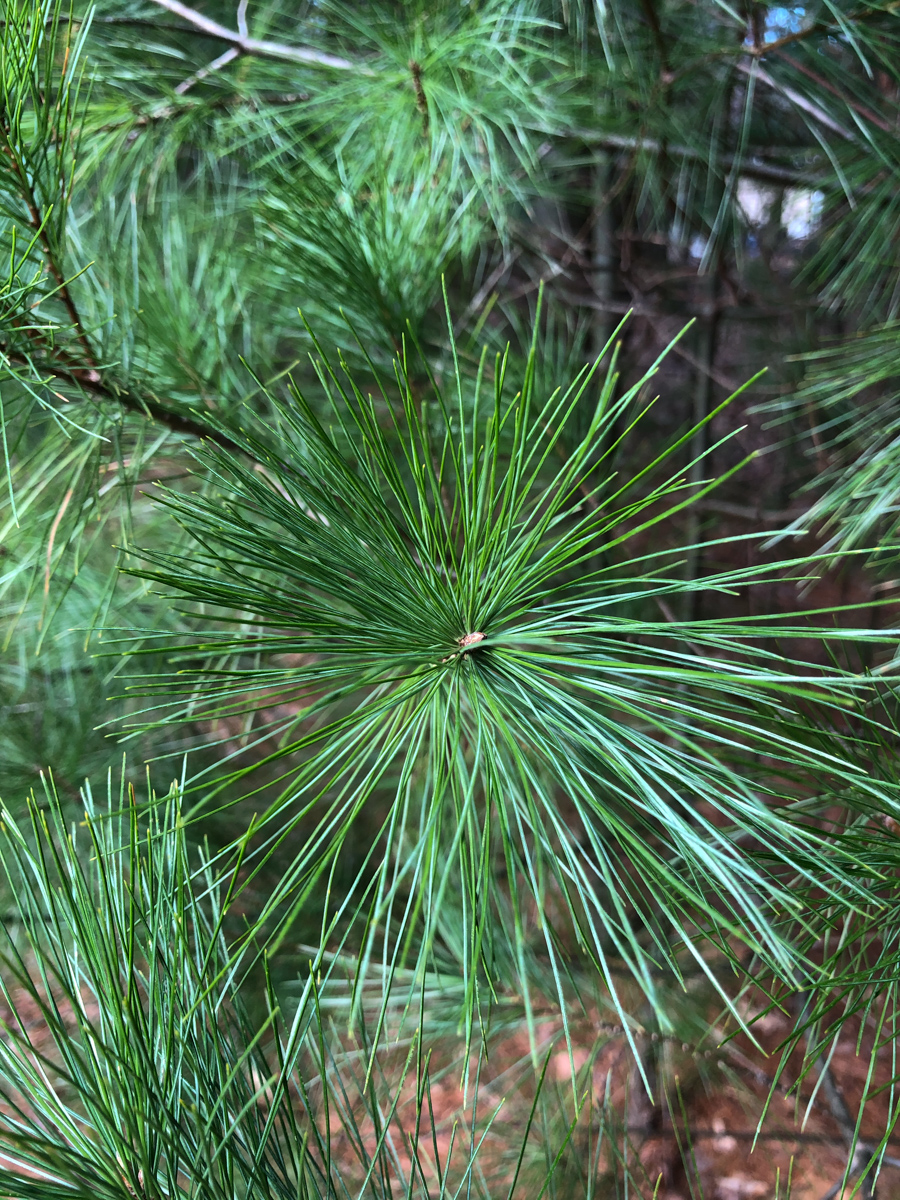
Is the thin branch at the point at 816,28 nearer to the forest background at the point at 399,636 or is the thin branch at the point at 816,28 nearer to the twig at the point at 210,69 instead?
the forest background at the point at 399,636

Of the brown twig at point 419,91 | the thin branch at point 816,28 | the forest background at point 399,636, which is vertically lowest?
the forest background at point 399,636

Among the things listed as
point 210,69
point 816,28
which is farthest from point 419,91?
point 816,28

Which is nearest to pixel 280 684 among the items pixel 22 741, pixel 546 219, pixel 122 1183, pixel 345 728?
pixel 345 728

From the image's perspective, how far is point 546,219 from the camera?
3.79 feet

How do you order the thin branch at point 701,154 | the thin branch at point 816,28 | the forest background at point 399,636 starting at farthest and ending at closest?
the thin branch at point 701,154 < the thin branch at point 816,28 < the forest background at point 399,636

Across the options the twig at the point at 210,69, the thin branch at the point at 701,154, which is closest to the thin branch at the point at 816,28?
the thin branch at the point at 701,154

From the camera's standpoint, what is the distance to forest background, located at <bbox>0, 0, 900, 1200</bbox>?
0.92 feet

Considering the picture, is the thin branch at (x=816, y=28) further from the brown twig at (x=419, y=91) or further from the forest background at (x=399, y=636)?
the brown twig at (x=419, y=91)

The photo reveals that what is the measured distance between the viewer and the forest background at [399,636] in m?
0.28

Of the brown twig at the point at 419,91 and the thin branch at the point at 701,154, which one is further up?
the thin branch at the point at 701,154

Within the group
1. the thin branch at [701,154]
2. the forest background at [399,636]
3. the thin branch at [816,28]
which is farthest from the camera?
the thin branch at [701,154]

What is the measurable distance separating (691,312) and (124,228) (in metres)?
1.04

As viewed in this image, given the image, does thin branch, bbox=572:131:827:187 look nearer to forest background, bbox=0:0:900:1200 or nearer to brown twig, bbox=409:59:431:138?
forest background, bbox=0:0:900:1200

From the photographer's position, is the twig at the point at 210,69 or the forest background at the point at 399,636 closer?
the forest background at the point at 399,636
